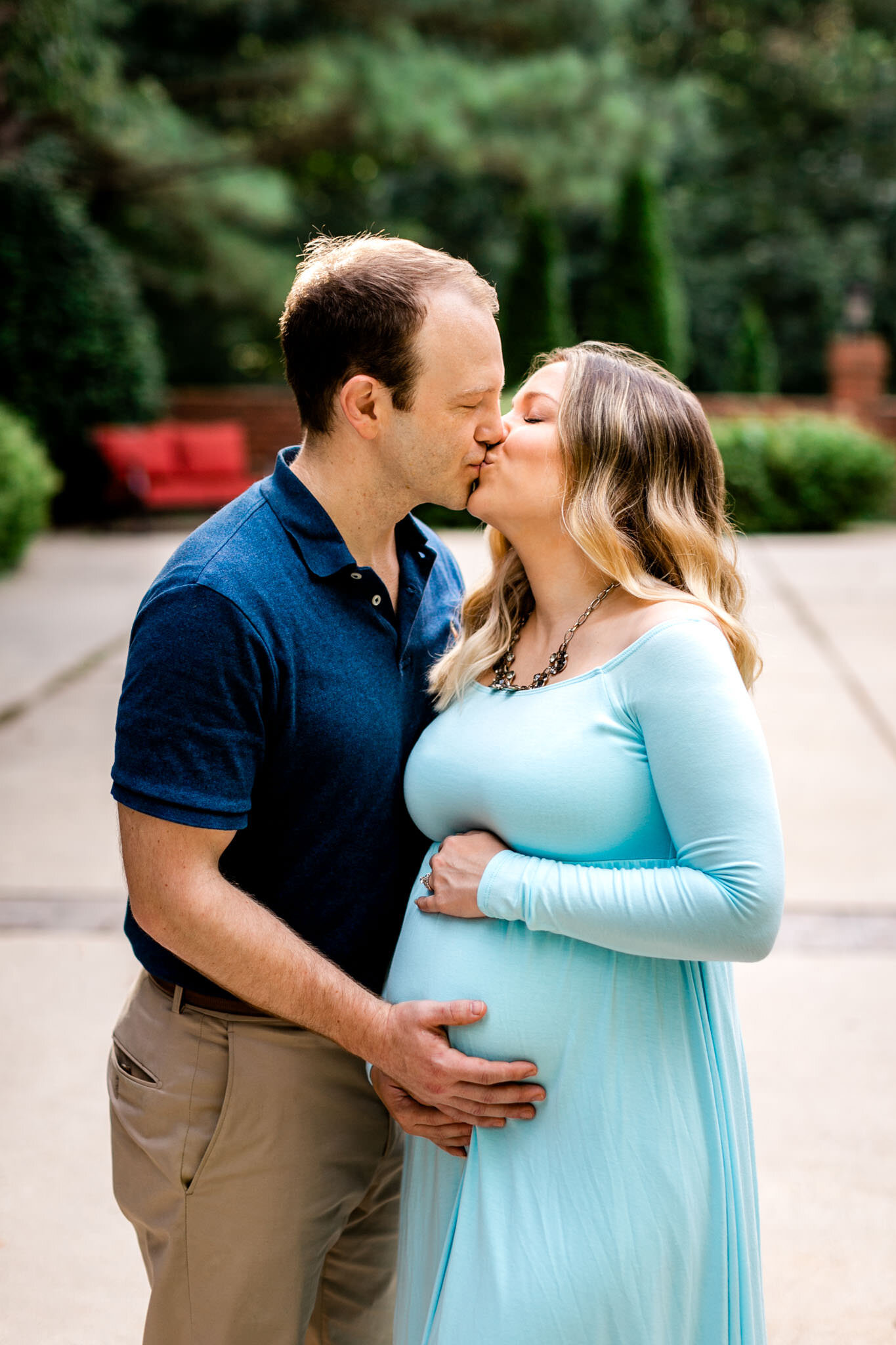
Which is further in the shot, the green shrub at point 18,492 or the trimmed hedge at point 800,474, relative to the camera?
the trimmed hedge at point 800,474

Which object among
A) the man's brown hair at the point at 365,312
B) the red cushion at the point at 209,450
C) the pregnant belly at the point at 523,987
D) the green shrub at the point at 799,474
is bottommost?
the green shrub at the point at 799,474

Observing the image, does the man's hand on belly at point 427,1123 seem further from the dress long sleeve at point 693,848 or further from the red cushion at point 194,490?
the red cushion at point 194,490

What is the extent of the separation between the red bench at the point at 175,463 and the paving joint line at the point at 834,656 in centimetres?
648

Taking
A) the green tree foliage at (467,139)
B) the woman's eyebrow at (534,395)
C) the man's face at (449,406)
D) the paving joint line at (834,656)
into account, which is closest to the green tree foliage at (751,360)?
the green tree foliage at (467,139)

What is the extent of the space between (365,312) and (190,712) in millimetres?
618

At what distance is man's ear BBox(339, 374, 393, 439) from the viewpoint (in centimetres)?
182

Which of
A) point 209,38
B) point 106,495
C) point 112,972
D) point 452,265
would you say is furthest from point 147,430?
point 452,265

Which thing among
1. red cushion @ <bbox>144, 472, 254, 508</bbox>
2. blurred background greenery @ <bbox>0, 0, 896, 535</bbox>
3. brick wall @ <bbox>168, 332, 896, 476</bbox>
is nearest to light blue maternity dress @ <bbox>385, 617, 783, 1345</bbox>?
blurred background greenery @ <bbox>0, 0, 896, 535</bbox>

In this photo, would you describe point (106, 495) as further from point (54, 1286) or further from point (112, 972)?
point (54, 1286)

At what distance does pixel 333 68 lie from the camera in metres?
15.3

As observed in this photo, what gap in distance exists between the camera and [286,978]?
5.67 feet

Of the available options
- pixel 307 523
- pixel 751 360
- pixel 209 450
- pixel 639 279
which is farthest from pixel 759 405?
pixel 307 523

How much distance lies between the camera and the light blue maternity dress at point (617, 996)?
5.25ft

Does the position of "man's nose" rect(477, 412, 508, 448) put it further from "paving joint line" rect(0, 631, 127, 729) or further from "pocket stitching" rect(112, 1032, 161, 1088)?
"paving joint line" rect(0, 631, 127, 729)
